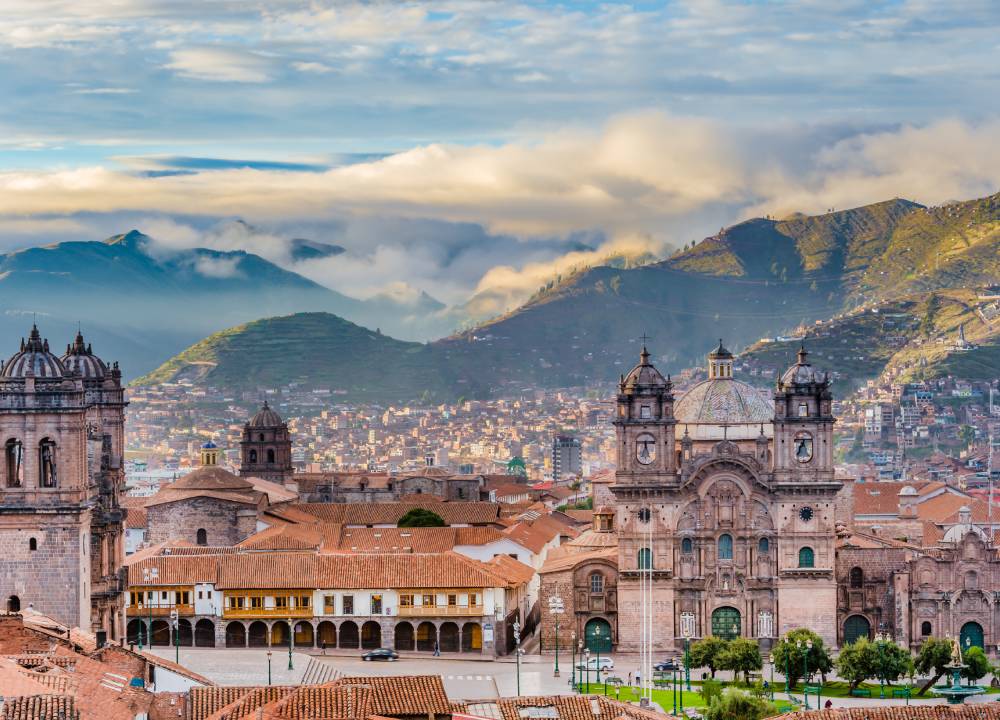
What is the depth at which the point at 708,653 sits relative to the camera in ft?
271

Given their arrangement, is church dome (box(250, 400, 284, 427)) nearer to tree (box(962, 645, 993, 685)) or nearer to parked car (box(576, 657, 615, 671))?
parked car (box(576, 657, 615, 671))

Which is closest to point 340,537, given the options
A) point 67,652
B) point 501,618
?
point 501,618

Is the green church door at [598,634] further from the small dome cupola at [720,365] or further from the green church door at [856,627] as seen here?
the small dome cupola at [720,365]

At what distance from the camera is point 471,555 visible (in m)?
108

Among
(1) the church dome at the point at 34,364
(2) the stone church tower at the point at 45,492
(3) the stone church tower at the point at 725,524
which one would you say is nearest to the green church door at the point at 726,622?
(3) the stone church tower at the point at 725,524

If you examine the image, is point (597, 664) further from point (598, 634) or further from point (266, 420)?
point (266, 420)

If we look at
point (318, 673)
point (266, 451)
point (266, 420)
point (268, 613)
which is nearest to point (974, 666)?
point (318, 673)

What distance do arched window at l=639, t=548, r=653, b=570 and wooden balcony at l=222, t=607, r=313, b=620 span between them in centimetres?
1276

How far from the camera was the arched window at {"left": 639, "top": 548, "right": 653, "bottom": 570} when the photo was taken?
296 ft

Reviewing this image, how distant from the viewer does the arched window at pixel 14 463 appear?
7019 centimetres

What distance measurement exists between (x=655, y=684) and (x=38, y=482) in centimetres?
2299

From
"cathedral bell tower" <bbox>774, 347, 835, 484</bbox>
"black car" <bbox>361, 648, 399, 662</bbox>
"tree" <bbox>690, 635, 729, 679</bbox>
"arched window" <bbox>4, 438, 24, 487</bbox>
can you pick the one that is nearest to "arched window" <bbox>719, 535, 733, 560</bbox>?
"cathedral bell tower" <bbox>774, 347, 835, 484</bbox>

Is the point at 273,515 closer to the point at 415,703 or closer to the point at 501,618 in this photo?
the point at 501,618

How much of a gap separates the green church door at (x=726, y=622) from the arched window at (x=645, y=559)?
10.9ft
